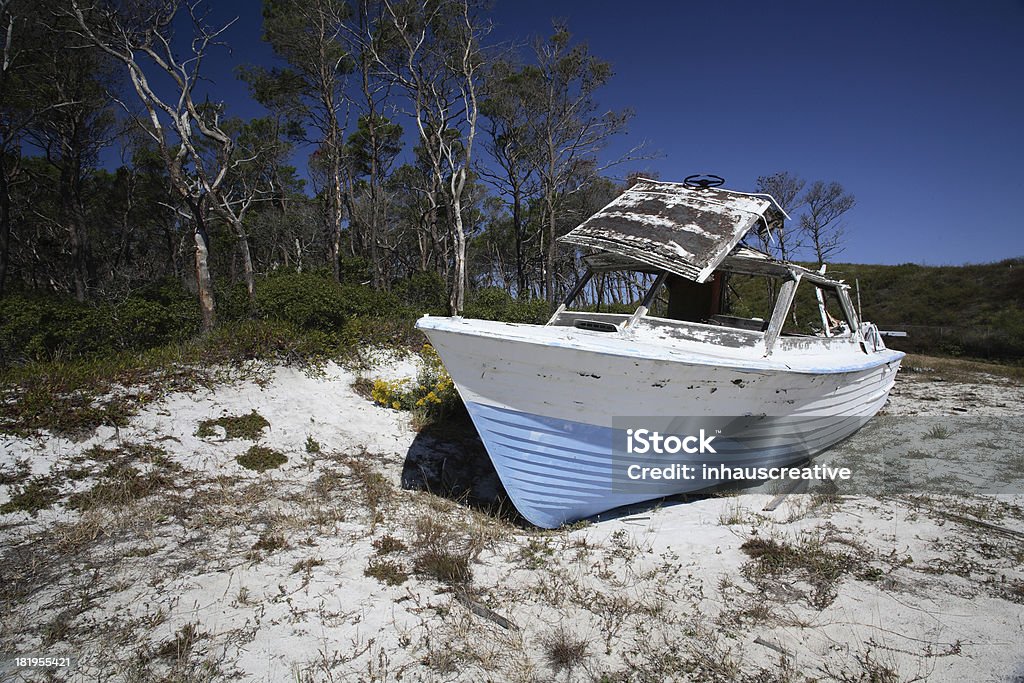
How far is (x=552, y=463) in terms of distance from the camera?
13.9ft

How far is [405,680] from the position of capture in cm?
247

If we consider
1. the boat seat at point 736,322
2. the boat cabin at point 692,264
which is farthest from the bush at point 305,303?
the boat seat at point 736,322

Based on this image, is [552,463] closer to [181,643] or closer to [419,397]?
[181,643]

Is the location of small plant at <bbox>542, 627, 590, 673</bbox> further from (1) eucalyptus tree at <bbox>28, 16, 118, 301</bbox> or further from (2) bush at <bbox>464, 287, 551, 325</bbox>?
(1) eucalyptus tree at <bbox>28, 16, 118, 301</bbox>

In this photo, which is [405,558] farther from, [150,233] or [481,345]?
[150,233]

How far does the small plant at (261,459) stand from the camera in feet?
18.0

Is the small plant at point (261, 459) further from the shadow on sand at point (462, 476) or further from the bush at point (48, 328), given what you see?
the bush at point (48, 328)

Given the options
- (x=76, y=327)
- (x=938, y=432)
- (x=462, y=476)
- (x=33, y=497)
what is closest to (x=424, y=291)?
(x=76, y=327)

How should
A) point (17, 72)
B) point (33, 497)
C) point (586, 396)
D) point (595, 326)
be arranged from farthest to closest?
1. point (17, 72)
2. point (595, 326)
3. point (33, 497)
4. point (586, 396)

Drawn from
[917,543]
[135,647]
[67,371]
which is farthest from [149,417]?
[917,543]

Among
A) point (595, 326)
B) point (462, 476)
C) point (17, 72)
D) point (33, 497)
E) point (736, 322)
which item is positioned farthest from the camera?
point (17, 72)

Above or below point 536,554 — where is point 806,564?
above

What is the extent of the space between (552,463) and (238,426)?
4235 mm

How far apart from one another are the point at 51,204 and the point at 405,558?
82.8 ft
